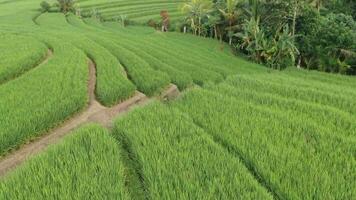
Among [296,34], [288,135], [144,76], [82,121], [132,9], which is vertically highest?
[288,135]

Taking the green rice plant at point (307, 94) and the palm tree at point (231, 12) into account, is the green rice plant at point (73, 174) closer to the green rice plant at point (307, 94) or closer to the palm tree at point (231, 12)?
the green rice plant at point (307, 94)

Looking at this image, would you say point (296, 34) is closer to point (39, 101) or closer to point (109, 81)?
point (109, 81)

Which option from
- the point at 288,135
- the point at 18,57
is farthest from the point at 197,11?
the point at 288,135

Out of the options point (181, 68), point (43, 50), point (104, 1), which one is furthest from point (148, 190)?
point (104, 1)

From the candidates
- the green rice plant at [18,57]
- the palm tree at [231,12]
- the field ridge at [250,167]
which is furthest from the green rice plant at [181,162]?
the palm tree at [231,12]

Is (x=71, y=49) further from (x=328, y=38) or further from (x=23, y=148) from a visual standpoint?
(x=328, y=38)
